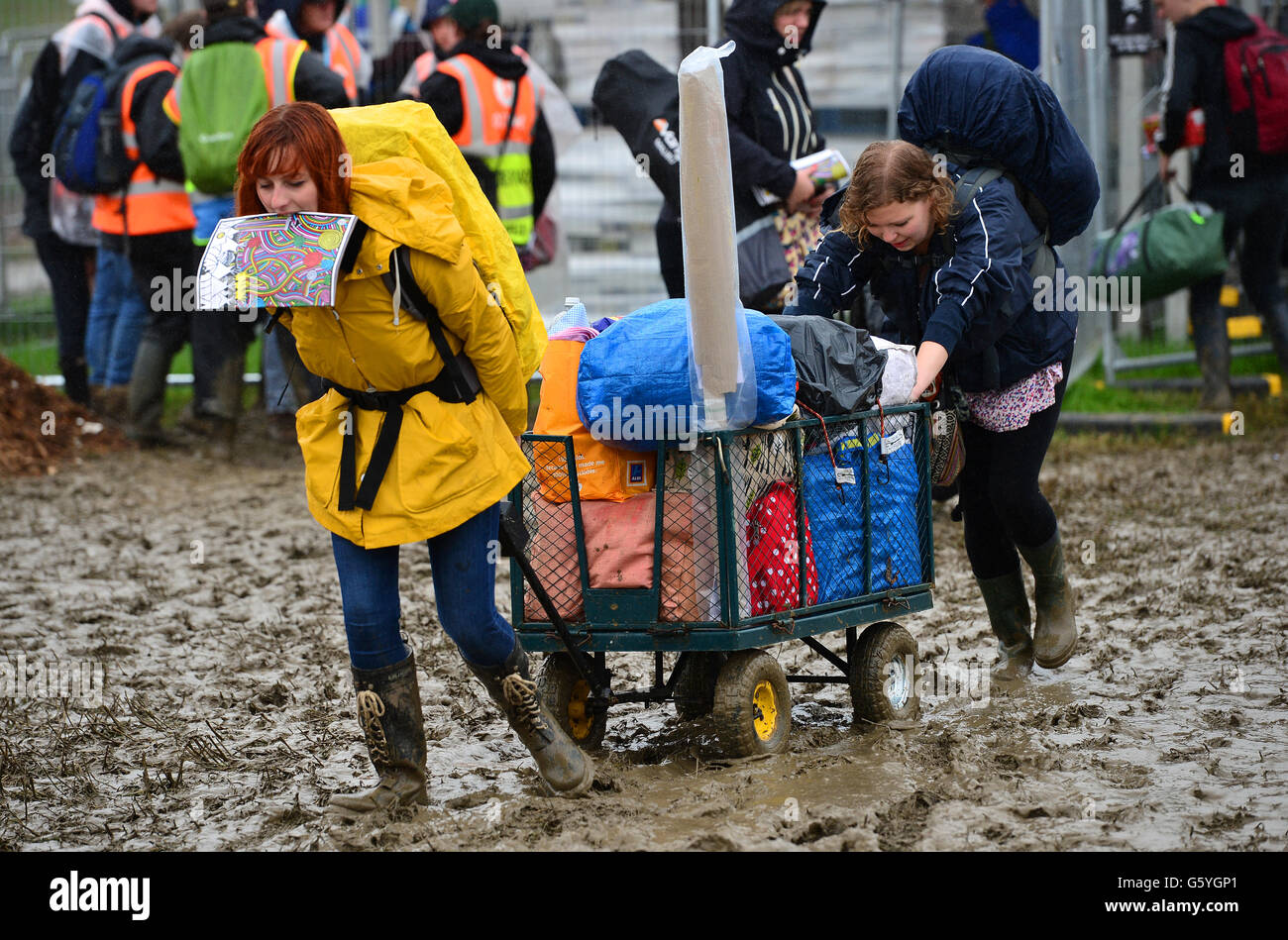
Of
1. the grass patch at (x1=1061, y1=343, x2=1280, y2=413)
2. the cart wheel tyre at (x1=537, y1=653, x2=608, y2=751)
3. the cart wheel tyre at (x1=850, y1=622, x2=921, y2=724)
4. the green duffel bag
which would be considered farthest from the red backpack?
the cart wheel tyre at (x1=537, y1=653, x2=608, y2=751)

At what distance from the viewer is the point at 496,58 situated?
8.67m

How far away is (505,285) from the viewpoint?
395 centimetres

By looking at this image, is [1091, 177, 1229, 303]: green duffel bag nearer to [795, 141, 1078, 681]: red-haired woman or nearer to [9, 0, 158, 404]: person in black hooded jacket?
[795, 141, 1078, 681]: red-haired woman

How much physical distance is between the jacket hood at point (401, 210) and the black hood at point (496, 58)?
5149 mm

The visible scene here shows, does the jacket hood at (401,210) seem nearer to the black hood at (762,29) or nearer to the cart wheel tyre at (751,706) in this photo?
the cart wheel tyre at (751,706)

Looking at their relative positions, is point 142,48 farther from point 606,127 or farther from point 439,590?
A: point 439,590

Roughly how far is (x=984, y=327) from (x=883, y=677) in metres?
1.04

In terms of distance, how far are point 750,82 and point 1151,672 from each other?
2998mm

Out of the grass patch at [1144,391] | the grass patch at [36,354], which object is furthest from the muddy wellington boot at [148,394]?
the grass patch at [1144,391]

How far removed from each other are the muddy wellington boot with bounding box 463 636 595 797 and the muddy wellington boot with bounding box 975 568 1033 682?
67.8 inches

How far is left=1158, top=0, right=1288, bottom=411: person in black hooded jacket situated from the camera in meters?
9.09

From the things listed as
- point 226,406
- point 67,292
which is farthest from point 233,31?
point 67,292

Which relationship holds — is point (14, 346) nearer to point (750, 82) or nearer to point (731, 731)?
point (750, 82)
